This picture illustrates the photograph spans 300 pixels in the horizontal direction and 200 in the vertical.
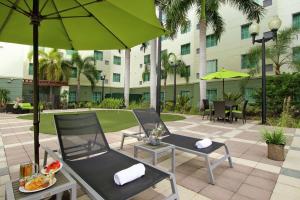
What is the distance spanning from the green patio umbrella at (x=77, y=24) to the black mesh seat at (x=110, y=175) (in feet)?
2.29

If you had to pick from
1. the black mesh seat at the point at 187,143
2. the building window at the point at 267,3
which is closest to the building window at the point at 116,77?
the building window at the point at 267,3

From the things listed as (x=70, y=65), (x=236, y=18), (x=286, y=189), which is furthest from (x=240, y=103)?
(x=70, y=65)

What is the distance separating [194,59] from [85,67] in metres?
13.1

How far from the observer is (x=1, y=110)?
14.8m

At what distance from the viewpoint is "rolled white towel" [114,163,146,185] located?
209 centimetres

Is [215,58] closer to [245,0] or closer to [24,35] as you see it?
[245,0]

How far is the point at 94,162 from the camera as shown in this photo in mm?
2799

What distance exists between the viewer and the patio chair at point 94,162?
200 cm

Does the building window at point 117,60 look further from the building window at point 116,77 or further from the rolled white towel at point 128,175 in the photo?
the rolled white towel at point 128,175

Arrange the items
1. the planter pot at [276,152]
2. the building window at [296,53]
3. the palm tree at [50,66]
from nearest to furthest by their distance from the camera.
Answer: the planter pot at [276,152], the building window at [296,53], the palm tree at [50,66]

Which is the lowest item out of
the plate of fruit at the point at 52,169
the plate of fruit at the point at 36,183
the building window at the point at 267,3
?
the plate of fruit at the point at 36,183

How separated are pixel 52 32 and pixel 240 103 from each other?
493 inches

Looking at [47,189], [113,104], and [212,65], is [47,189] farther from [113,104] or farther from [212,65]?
[212,65]

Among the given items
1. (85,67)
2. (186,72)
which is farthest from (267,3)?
(85,67)
